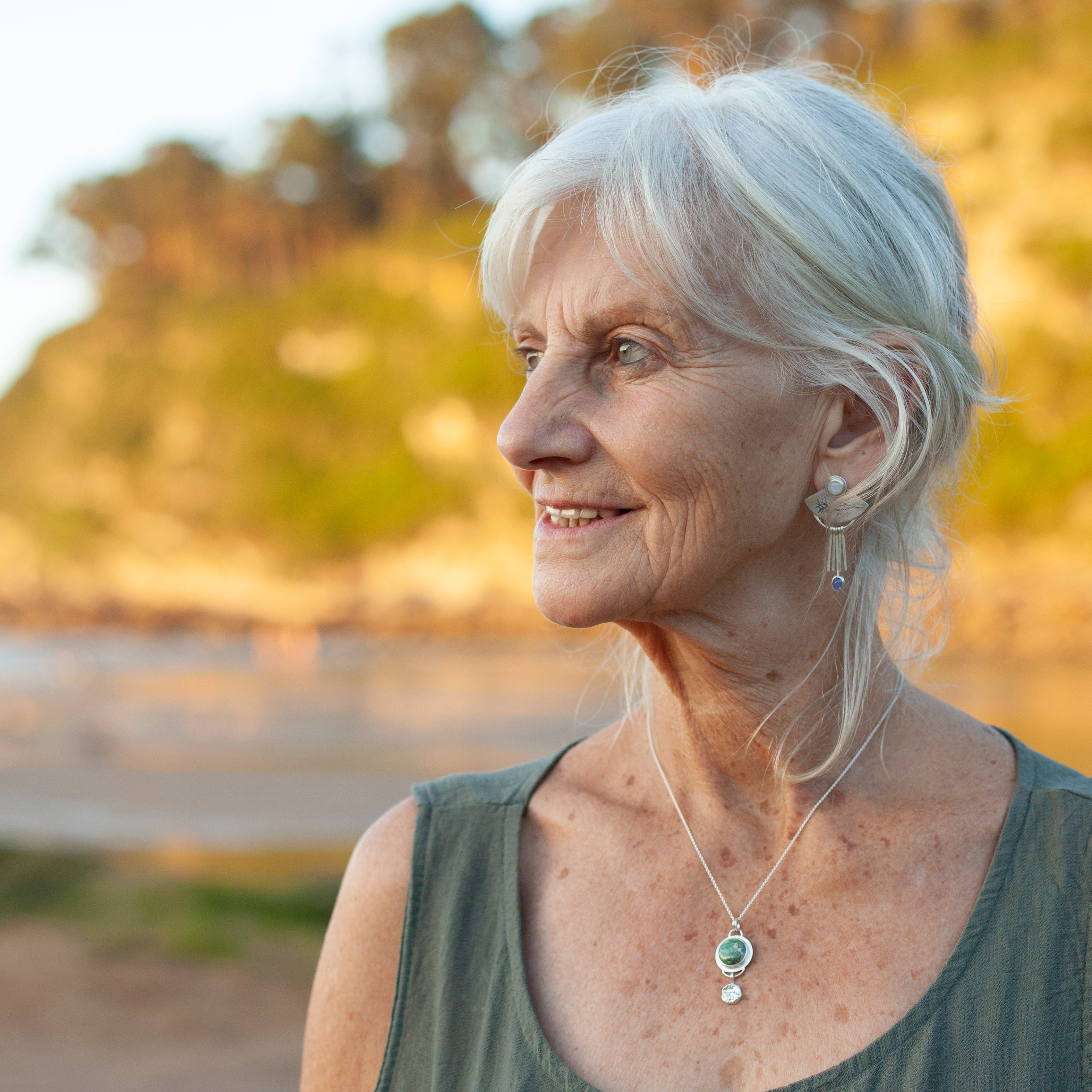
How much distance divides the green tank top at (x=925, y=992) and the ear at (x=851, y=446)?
0.46m

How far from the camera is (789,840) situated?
60.1 inches

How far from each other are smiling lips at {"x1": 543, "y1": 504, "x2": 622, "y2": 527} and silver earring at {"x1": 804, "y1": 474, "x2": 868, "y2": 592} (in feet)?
0.89

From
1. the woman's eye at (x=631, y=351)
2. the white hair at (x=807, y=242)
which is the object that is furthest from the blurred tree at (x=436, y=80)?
the woman's eye at (x=631, y=351)

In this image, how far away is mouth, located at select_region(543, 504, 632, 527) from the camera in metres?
1.44

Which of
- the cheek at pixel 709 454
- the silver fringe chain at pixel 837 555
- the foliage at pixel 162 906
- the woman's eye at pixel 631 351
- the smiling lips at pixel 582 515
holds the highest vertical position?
the woman's eye at pixel 631 351

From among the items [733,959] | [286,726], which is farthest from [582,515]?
[286,726]

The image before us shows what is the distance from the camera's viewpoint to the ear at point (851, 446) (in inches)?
57.3

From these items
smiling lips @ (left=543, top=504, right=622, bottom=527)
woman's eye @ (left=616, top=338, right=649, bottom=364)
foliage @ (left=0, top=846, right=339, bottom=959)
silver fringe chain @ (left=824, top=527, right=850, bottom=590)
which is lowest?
foliage @ (left=0, top=846, right=339, bottom=959)

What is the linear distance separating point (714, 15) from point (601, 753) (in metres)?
40.3

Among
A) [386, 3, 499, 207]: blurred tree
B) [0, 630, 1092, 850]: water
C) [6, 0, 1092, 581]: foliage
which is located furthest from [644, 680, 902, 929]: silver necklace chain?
[386, 3, 499, 207]: blurred tree

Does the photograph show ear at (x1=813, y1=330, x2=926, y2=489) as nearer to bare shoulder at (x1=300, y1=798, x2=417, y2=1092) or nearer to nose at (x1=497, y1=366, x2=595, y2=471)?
nose at (x1=497, y1=366, x2=595, y2=471)

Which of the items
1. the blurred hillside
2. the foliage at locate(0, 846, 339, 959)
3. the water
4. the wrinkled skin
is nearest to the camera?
the wrinkled skin

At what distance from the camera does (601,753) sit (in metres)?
1.69

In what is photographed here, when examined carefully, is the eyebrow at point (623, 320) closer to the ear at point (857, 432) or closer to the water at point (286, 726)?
the ear at point (857, 432)
